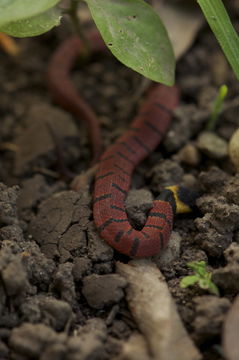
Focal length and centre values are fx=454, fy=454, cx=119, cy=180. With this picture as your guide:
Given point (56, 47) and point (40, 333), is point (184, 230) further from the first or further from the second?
point (56, 47)

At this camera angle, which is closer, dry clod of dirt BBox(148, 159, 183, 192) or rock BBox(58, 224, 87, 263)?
rock BBox(58, 224, 87, 263)

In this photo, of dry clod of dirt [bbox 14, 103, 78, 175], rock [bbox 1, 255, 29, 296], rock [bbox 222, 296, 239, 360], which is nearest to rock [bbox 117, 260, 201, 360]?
rock [bbox 222, 296, 239, 360]

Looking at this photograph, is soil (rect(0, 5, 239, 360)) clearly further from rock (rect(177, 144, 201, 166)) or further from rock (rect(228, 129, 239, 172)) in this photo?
rock (rect(228, 129, 239, 172))

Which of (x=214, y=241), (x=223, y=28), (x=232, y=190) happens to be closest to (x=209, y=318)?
(x=214, y=241)

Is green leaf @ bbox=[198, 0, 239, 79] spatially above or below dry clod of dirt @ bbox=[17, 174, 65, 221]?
above

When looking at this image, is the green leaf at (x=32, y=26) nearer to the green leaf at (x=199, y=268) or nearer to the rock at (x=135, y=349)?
the green leaf at (x=199, y=268)

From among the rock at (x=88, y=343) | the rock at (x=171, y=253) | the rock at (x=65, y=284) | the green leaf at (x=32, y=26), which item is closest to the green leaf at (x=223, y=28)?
the green leaf at (x=32, y=26)

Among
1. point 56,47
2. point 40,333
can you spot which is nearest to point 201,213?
point 40,333
